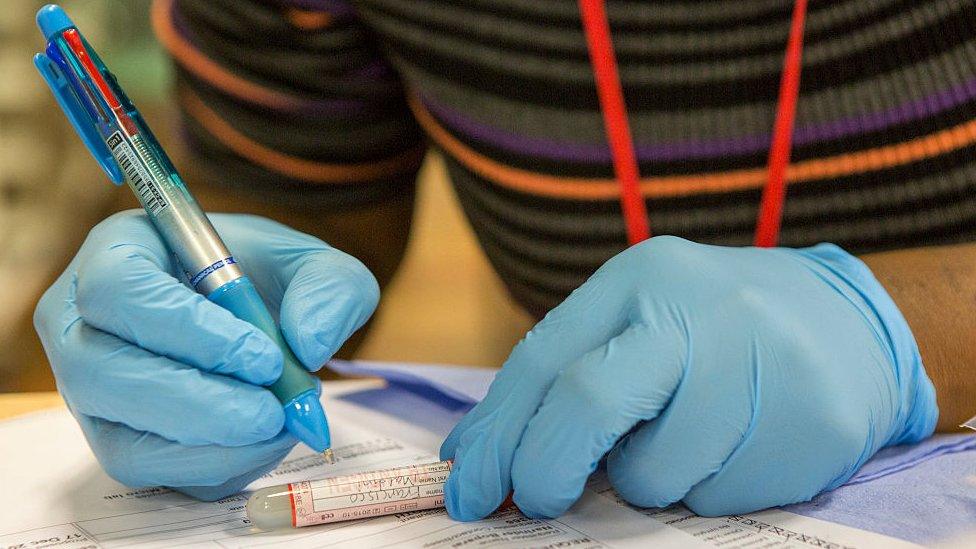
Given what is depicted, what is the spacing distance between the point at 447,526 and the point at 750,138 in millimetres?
394

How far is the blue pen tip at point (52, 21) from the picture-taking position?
43 centimetres

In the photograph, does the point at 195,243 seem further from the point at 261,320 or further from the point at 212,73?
the point at 212,73

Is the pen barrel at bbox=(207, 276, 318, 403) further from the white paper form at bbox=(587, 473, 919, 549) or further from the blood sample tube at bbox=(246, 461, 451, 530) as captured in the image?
the white paper form at bbox=(587, 473, 919, 549)

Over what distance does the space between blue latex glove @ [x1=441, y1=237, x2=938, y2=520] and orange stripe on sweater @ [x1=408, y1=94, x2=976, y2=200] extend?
0.75 ft

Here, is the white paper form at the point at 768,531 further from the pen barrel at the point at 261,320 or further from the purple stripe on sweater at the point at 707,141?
the purple stripe on sweater at the point at 707,141

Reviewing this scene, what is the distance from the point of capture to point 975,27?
0.55m

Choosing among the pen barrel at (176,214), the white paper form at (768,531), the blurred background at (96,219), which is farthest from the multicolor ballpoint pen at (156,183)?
the blurred background at (96,219)

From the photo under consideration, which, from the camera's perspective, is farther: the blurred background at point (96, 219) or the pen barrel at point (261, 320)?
the blurred background at point (96, 219)

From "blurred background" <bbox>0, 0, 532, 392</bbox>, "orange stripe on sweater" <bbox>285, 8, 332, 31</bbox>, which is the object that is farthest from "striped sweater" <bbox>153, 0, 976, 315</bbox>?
"blurred background" <bbox>0, 0, 532, 392</bbox>

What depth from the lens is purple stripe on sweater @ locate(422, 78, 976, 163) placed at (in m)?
0.56

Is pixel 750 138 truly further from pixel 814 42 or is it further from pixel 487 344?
pixel 487 344

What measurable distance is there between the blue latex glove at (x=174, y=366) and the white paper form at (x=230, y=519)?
0.02 m

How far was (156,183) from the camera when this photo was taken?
1.37 ft

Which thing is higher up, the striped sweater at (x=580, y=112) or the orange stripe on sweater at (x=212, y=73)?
the orange stripe on sweater at (x=212, y=73)
